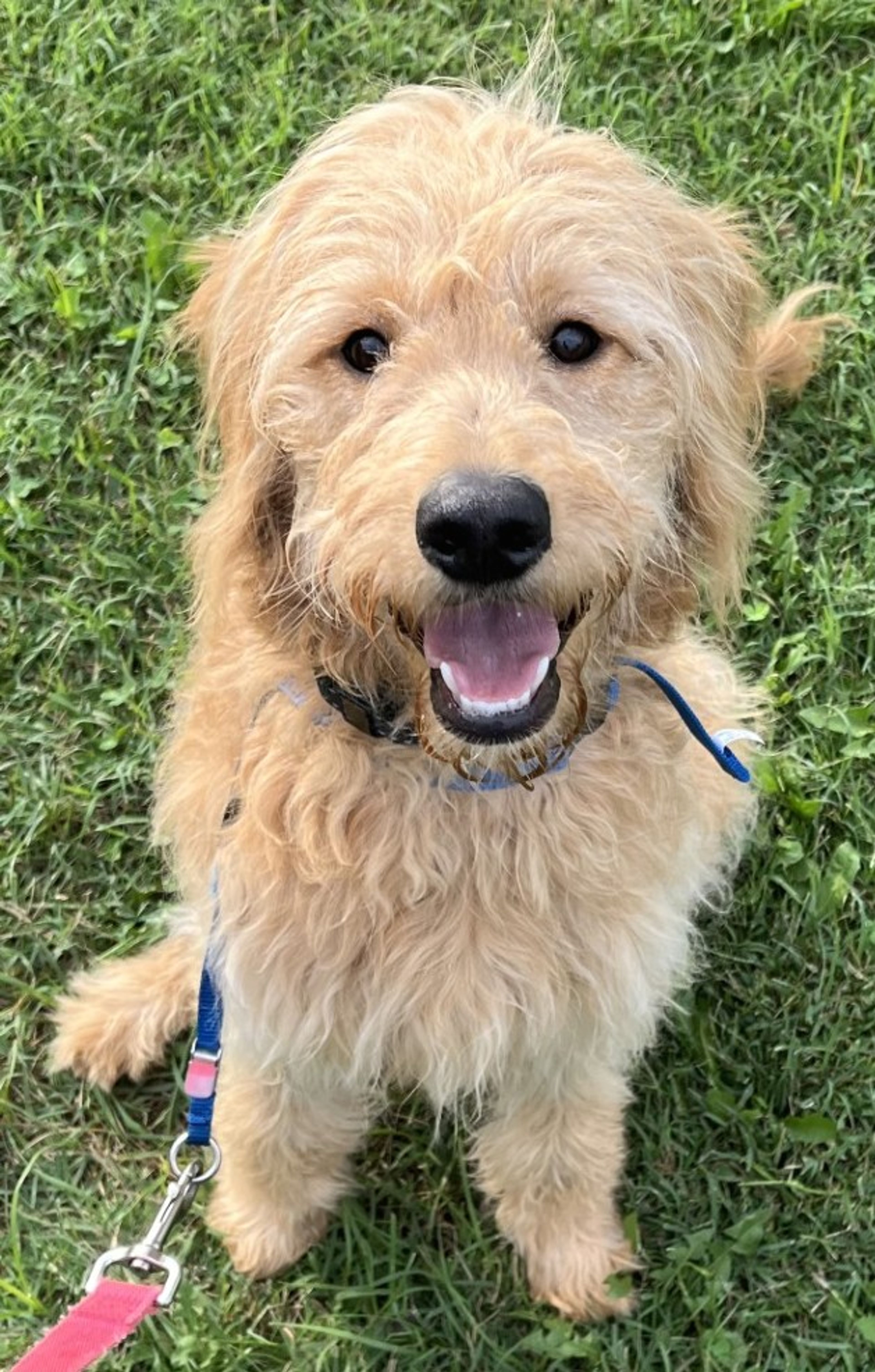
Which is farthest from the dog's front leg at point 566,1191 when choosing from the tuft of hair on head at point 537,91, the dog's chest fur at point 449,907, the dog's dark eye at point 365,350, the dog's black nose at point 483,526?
the tuft of hair on head at point 537,91

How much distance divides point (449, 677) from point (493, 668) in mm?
66

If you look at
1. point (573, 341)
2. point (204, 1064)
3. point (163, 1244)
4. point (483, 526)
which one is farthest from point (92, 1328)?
point (573, 341)

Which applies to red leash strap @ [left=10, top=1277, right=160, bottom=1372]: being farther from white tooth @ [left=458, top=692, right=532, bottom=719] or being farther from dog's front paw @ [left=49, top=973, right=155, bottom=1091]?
white tooth @ [left=458, top=692, right=532, bottom=719]

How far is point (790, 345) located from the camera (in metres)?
3.56

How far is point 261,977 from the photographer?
7.66 ft

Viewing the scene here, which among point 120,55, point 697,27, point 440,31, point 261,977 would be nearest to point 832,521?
point 697,27

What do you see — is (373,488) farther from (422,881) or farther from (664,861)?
(664,861)

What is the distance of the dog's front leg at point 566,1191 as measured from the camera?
9.45 ft

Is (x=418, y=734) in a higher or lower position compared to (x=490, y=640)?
lower

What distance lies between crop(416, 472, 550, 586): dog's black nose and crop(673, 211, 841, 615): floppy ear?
53 cm

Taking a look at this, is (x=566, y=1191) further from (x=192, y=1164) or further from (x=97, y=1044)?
(x=97, y=1044)

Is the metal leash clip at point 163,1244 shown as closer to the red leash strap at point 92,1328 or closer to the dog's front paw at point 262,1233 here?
the red leash strap at point 92,1328

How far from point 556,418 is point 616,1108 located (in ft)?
5.73

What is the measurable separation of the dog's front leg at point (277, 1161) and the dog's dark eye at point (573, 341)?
1.52 meters
